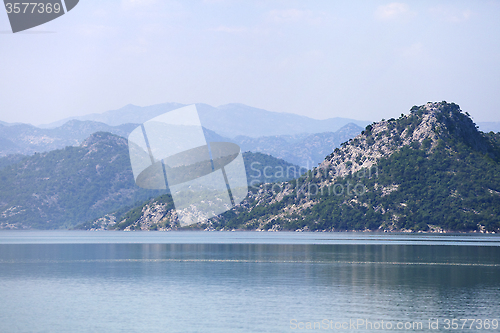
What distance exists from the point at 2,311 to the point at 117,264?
50.9 meters

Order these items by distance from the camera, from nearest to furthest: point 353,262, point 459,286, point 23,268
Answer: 1. point 459,286
2. point 23,268
3. point 353,262

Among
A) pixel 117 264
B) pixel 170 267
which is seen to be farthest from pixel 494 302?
pixel 117 264

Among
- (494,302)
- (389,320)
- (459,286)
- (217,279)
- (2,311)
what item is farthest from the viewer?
(217,279)

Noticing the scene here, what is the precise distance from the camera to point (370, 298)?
60.0 meters

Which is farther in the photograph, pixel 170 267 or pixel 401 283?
pixel 170 267

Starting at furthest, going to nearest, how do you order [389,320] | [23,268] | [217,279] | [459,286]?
[23,268] < [217,279] < [459,286] < [389,320]

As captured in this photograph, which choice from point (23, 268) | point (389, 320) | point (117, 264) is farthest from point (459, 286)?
point (23, 268)

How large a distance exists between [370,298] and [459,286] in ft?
53.2

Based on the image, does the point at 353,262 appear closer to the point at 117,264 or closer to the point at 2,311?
the point at 117,264

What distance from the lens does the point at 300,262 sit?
104 metres

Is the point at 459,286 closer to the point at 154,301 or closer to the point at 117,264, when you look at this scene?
the point at 154,301

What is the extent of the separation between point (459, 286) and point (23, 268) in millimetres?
68628

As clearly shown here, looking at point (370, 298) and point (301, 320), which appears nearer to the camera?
point (301, 320)

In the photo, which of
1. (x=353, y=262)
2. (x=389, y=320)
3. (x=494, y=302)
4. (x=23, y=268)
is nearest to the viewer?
(x=389, y=320)
